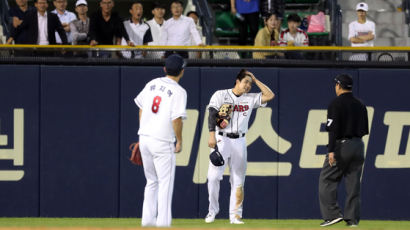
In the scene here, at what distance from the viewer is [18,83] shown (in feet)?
45.3

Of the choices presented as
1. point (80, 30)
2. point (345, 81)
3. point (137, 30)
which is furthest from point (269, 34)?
point (345, 81)

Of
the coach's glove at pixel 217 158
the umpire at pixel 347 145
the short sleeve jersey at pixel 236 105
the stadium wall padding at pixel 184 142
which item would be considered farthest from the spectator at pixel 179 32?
the umpire at pixel 347 145

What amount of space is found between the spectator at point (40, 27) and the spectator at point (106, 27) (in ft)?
1.82

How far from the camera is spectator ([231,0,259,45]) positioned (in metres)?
16.4

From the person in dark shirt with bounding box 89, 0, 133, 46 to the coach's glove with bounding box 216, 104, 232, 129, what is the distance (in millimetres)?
3131

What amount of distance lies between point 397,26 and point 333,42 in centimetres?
198

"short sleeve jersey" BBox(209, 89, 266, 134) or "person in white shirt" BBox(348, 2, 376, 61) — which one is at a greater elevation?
"person in white shirt" BBox(348, 2, 376, 61)

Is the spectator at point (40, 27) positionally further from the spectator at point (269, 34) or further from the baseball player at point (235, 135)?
the baseball player at point (235, 135)

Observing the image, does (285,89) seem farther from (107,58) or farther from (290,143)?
(107,58)

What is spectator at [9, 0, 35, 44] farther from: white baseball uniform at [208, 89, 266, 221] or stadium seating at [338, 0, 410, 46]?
stadium seating at [338, 0, 410, 46]

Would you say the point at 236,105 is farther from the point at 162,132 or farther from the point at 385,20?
the point at 385,20

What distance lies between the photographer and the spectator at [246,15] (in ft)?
53.7

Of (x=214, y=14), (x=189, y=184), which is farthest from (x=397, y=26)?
(x=189, y=184)

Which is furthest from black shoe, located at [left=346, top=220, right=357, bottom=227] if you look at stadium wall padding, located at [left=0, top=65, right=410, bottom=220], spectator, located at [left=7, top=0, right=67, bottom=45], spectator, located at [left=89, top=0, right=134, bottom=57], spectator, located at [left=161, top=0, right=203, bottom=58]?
spectator, located at [left=7, top=0, right=67, bottom=45]
